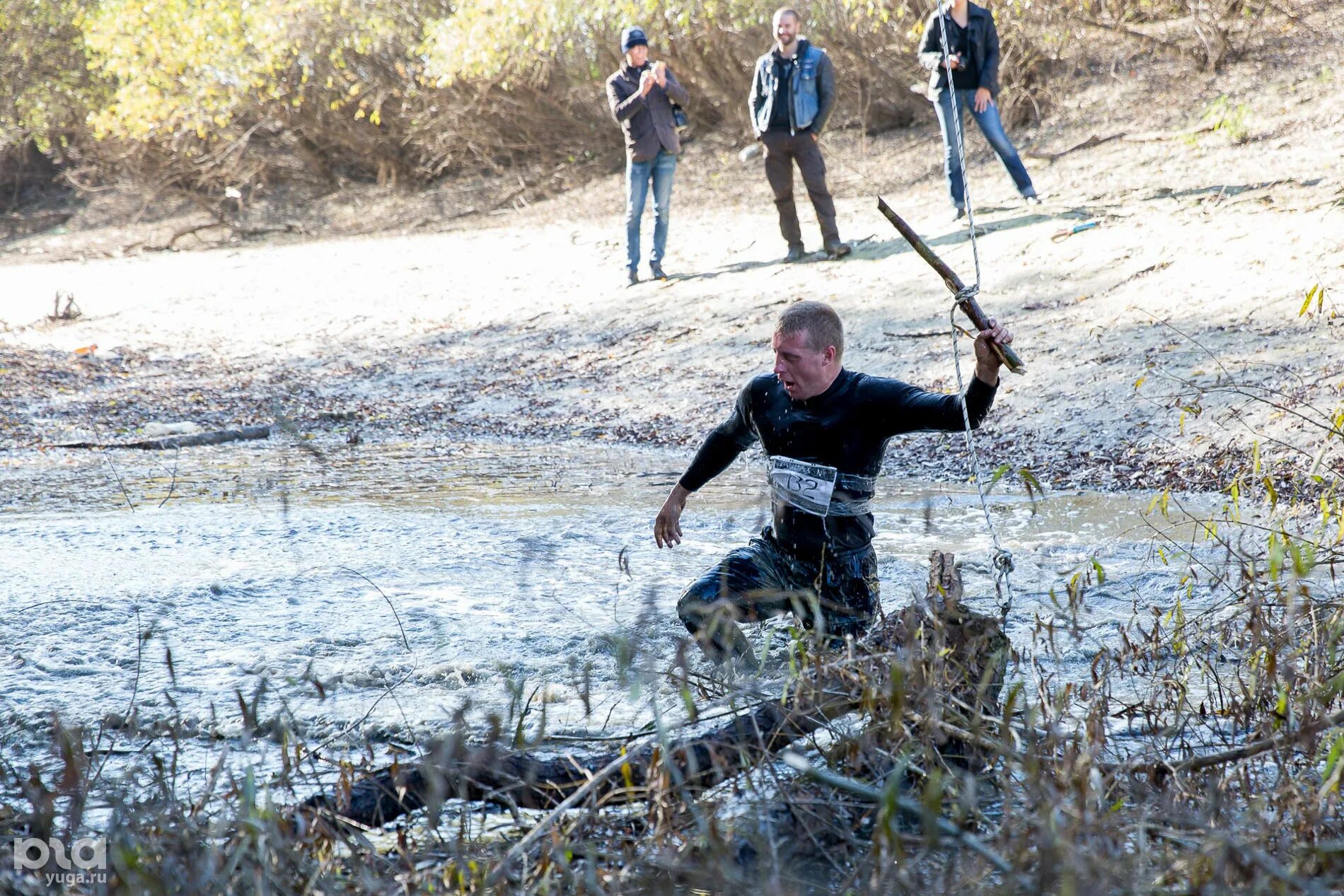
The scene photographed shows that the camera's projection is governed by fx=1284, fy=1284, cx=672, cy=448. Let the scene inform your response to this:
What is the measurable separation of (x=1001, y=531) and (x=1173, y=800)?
378 cm

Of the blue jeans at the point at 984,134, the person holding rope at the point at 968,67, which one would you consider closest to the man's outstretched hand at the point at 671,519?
the blue jeans at the point at 984,134

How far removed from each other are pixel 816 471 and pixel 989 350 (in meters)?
0.88

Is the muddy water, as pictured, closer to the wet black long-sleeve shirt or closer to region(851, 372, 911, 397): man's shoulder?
the wet black long-sleeve shirt

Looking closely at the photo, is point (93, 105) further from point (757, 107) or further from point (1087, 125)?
point (1087, 125)

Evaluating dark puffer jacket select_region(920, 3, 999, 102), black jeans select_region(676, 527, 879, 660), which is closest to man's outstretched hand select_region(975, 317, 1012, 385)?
black jeans select_region(676, 527, 879, 660)

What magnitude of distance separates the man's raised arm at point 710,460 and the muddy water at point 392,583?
0.22m

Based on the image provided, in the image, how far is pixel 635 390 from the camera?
35.3 feet

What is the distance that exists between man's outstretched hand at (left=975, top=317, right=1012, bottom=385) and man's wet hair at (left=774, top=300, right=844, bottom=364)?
1.89 ft

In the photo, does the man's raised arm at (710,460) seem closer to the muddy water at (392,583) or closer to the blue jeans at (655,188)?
the muddy water at (392,583)

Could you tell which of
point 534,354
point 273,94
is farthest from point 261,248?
point 534,354

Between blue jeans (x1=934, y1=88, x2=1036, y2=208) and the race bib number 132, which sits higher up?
blue jeans (x1=934, y1=88, x2=1036, y2=208)

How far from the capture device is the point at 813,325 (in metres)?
4.46

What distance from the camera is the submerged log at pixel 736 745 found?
120 inches

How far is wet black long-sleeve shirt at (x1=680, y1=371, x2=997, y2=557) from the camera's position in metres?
4.46
